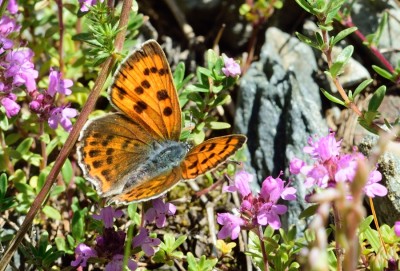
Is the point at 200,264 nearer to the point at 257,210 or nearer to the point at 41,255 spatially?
the point at 257,210

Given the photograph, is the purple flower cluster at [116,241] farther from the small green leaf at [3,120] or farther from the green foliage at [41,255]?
the small green leaf at [3,120]

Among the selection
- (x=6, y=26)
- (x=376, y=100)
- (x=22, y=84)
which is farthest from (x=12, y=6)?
(x=376, y=100)

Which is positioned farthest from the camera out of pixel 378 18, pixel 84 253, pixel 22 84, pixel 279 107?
pixel 378 18

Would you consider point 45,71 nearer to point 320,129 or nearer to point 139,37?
point 139,37

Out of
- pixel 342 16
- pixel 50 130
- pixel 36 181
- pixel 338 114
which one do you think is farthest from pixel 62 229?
pixel 342 16

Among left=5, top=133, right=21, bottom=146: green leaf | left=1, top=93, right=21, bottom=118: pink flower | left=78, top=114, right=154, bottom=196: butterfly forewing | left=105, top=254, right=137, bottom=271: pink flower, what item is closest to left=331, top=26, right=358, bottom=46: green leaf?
left=78, top=114, right=154, bottom=196: butterfly forewing

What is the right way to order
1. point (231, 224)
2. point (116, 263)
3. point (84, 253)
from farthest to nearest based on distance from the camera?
point (84, 253) → point (116, 263) → point (231, 224)

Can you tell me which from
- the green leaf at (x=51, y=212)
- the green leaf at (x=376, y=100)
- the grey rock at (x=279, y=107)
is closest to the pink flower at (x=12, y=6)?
the green leaf at (x=51, y=212)
